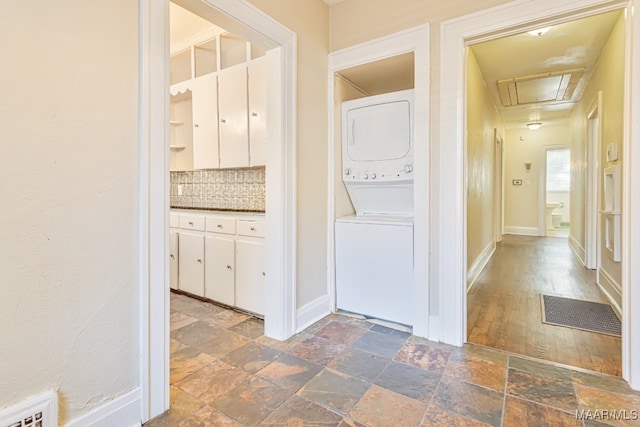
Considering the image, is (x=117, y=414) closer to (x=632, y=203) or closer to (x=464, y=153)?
(x=464, y=153)

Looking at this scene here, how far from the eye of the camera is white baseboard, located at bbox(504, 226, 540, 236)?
719cm

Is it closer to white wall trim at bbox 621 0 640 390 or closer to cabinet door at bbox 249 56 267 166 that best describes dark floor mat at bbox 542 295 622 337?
white wall trim at bbox 621 0 640 390

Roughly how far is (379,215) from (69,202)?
84.5 inches

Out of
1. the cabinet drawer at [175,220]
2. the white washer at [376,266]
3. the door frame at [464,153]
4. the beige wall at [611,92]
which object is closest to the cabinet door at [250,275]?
the white washer at [376,266]

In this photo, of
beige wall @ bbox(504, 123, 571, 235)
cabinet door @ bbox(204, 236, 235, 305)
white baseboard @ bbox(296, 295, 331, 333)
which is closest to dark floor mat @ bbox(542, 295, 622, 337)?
white baseboard @ bbox(296, 295, 331, 333)

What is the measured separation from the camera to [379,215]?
2.77m

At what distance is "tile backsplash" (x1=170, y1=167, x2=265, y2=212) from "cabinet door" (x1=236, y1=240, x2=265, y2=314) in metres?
0.36

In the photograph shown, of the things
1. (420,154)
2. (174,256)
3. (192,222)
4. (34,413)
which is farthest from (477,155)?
(34,413)

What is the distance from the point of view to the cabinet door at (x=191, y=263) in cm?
293

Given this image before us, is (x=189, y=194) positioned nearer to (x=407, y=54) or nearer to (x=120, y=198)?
(x=120, y=198)

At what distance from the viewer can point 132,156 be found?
1323 millimetres

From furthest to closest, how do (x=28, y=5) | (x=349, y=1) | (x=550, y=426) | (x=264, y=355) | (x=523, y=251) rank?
1. (x=523, y=251)
2. (x=349, y=1)
3. (x=264, y=355)
4. (x=550, y=426)
5. (x=28, y=5)

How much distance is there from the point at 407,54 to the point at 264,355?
88.4 inches

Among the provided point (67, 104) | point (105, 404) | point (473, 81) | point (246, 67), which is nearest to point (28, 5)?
point (67, 104)
